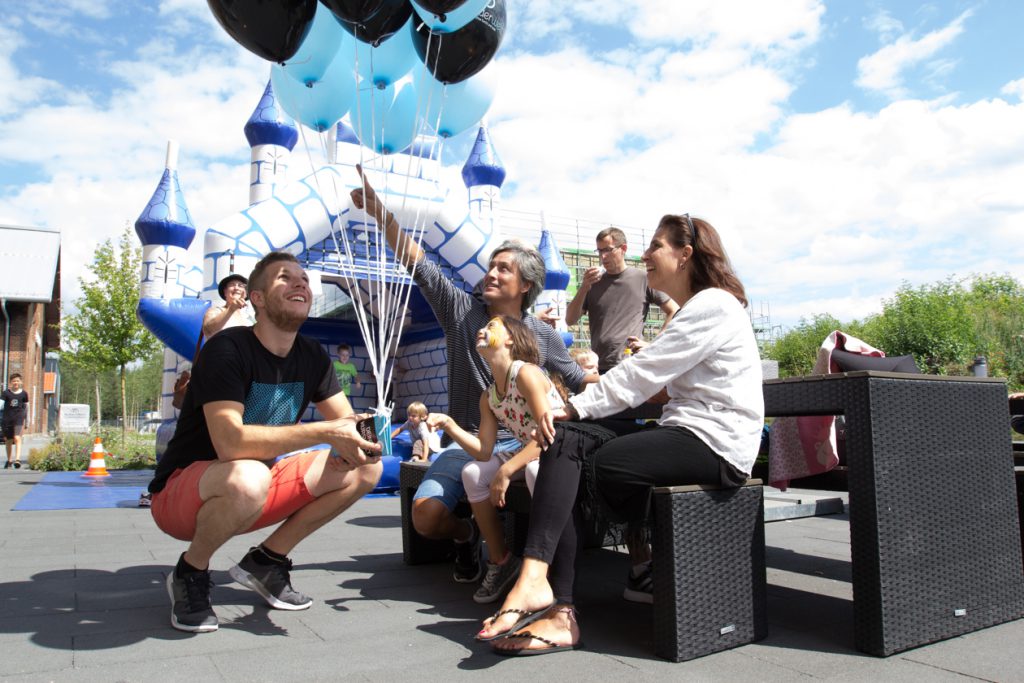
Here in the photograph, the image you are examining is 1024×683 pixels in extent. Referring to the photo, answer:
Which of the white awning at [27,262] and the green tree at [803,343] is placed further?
the green tree at [803,343]

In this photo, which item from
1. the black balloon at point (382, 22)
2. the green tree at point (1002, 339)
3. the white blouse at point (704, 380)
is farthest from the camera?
the green tree at point (1002, 339)

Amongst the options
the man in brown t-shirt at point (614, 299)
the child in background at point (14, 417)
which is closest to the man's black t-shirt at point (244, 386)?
the man in brown t-shirt at point (614, 299)

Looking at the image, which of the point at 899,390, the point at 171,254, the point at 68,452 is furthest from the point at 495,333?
the point at 68,452

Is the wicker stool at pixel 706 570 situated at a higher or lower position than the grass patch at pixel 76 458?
higher

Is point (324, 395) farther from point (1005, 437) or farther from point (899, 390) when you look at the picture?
point (1005, 437)

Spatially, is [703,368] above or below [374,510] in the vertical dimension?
above

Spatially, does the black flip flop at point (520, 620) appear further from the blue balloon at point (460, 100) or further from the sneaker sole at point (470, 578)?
the blue balloon at point (460, 100)

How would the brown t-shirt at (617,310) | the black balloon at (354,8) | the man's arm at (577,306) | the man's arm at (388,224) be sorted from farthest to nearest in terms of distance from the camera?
the black balloon at (354,8) → the man's arm at (577,306) → the brown t-shirt at (617,310) → the man's arm at (388,224)

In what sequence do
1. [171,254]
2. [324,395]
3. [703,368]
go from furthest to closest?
1. [171,254]
2. [324,395]
3. [703,368]

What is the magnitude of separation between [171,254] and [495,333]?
8.60 meters

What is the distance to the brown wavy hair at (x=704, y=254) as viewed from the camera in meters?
2.22

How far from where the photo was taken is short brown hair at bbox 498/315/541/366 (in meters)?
2.37

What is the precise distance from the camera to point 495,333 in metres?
2.35

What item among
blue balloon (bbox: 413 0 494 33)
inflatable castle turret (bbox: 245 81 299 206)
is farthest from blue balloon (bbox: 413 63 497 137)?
inflatable castle turret (bbox: 245 81 299 206)
